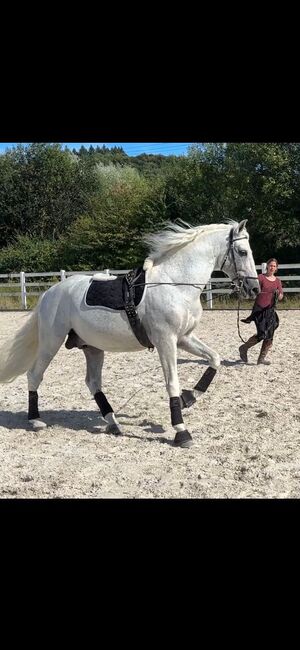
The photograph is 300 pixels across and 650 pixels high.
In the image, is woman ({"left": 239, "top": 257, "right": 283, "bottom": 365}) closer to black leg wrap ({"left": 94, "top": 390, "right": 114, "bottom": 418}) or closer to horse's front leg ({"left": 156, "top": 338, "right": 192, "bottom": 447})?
black leg wrap ({"left": 94, "top": 390, "right": 114, "bottom": 418})

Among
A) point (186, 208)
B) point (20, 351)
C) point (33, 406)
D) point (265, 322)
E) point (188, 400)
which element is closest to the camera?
point (188, 400)

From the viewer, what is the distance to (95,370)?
5574 mm

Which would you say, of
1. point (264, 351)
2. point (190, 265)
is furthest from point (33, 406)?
point (264, 351)

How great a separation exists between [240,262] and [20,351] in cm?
224

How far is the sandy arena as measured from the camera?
397 cm

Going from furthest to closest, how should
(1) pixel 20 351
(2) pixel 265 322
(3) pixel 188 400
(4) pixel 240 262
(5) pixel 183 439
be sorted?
(2) pixel 265 322
(1) pixel 20 351
(3) pixel 188 400
(4) pixel 240 262
(5) pixel 183 439

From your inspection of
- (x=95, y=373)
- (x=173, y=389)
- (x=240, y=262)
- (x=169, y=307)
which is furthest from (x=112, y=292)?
(x=240, y=262)

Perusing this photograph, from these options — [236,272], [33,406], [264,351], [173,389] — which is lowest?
Answer: [264,351]

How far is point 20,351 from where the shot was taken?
5715 mm

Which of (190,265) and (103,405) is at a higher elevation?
(190,265)

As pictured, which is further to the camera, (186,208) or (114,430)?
(186,208)

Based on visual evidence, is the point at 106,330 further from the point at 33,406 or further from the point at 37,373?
the point at 33,406

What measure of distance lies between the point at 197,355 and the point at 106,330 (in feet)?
2.68

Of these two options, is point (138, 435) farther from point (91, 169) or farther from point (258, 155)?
point (91, 169)
